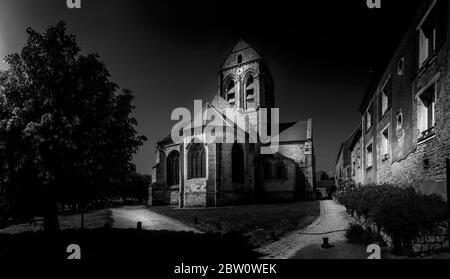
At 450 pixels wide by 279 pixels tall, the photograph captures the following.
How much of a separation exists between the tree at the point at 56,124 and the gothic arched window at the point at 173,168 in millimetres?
18992

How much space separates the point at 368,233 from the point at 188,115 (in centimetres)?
2239

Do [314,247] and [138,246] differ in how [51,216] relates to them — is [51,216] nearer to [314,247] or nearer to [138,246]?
[138,246]

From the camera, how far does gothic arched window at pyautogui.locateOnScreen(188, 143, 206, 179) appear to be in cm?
2466

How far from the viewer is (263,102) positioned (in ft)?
114

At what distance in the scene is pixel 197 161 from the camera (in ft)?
81.7

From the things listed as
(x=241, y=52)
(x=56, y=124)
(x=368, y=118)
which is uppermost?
(x=241, y=52)

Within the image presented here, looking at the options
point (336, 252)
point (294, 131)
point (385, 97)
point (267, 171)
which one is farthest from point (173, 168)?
point (336, 252)

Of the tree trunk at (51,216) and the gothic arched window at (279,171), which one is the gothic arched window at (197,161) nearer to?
the gothic arched window at (279,171)

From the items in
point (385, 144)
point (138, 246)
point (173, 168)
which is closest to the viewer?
point (138, 246)

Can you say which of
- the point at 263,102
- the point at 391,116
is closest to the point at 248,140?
the point at 263,102

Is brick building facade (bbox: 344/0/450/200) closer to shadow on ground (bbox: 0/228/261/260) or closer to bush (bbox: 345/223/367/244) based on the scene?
bush (bbox: 345/223/367/244)

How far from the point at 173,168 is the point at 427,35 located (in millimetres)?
25459

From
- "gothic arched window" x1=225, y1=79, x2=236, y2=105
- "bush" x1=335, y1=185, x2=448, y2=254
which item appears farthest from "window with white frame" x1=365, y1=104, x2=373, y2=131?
"gothic arched window" x1=225, y1=79, x2=236, y2=105
